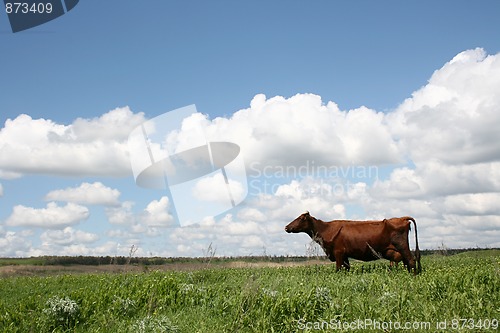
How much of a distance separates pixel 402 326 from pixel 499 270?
217 inches

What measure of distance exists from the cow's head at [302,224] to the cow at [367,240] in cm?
40

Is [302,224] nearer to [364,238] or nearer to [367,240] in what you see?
[364,238]

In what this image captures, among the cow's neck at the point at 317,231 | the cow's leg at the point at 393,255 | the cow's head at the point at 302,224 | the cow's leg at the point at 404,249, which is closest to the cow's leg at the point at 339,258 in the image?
the cow's neck at the point at 317,231

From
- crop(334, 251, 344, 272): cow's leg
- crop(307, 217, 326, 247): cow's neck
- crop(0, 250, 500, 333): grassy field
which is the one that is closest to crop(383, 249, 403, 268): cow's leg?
crop(334, 251, 344, 272): cow's leg

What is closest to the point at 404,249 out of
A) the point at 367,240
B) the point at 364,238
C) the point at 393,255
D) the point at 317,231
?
the point at 393,255

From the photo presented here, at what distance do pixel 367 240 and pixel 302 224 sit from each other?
315 cm

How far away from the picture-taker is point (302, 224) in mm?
20406

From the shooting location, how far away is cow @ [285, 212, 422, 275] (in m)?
17.7

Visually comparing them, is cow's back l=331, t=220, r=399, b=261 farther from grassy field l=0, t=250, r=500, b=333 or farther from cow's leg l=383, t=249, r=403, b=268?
grassy field l=0, t=250, r=500, b=333

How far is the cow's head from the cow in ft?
1.31

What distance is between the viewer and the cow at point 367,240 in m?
17.7

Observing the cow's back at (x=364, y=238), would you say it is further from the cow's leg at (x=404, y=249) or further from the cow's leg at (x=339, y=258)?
the cow's leg at (x=404, y=249)

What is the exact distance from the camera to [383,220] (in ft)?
59.6

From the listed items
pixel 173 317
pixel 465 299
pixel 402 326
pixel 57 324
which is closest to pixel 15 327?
pixel 57 324
